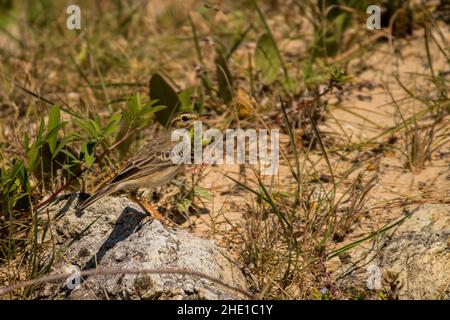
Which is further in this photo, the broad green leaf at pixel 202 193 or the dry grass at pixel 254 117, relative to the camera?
the broad green leaf at pixel 202 193

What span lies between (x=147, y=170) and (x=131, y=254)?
1014 mm

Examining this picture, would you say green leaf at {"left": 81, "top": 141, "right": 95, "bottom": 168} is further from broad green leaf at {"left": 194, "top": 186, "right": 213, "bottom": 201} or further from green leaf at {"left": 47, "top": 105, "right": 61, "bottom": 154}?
broad green leaf at {"left": 194, "top": 186, "right": 213, "bottom": 201}

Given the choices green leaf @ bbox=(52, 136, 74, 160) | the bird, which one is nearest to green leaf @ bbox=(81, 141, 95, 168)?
green leaf @ bbox=(52, 136, 74, 160)

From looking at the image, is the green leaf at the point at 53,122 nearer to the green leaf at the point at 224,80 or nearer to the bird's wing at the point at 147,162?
the bird's wing at the point at 147,162

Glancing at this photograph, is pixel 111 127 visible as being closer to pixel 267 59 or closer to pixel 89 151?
pixel 89 151

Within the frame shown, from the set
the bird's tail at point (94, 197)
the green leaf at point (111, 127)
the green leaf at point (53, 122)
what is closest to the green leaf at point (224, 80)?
the green leaf at point (111, 127)

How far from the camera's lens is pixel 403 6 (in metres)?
8.05

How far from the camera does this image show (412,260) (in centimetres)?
488

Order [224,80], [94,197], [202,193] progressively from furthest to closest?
[224,80]
[202,193]
[94,197]

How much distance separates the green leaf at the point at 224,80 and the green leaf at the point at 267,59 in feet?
1.77

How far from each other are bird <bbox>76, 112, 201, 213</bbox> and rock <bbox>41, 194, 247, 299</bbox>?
156mm

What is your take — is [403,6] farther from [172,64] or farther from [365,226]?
[365,226]

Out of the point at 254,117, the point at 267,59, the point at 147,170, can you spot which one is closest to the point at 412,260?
the point at 147,170

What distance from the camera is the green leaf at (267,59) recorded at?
24.5ft
